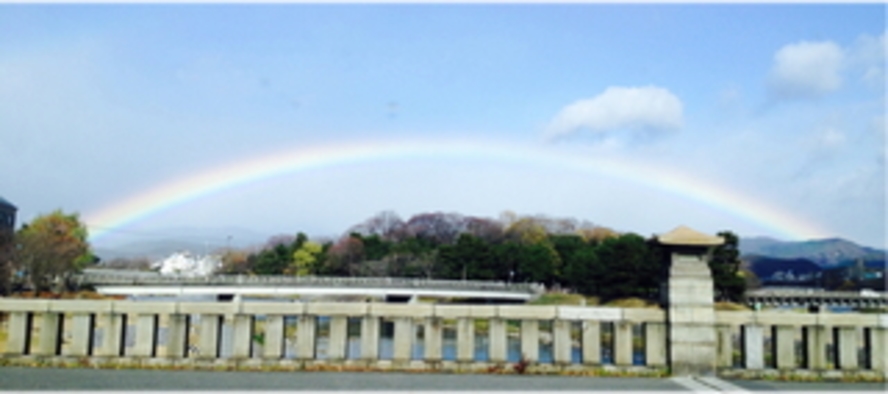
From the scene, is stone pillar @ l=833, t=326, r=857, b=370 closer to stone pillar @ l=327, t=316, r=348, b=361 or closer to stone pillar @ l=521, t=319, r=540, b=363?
stone pillar @ l=521, t=319, r=540, b=363

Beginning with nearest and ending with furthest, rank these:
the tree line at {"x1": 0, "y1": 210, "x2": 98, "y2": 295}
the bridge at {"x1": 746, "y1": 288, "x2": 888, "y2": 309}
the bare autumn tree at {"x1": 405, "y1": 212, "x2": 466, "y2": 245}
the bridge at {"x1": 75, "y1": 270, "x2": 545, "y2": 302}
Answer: the tree line at {"x1": 0, "y1": 210, "x2": 98, "y2": 295}, the bridge at {"x1": 75, "y1": 270, "x2": 545, "y2": 302}, the bridge at {"x1": 746, "y1": 288, "x2": 888, "y2": 309}, the bare autumn tree at {"x1": 405, "y1": 212, "x2": 466, "y2": 245}

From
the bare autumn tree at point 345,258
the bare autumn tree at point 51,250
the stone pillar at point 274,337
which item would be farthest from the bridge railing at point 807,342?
the bare autumn tree at point 345,258

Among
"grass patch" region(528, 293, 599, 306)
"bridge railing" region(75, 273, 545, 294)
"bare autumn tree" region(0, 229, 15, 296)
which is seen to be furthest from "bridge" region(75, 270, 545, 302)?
"bare autumn tree" region(0, 229, 15, 296)

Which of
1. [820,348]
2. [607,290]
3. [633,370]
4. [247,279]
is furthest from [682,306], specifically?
[247,279]

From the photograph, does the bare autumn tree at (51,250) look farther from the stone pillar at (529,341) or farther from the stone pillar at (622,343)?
the stone pillar at (622,343)

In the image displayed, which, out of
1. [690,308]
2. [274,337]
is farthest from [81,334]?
[690,308]

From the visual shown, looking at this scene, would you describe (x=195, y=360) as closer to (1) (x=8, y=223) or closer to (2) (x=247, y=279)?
(2) (x=247, y=279)

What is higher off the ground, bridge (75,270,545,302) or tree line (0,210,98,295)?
tree line (0,210,98,295)
